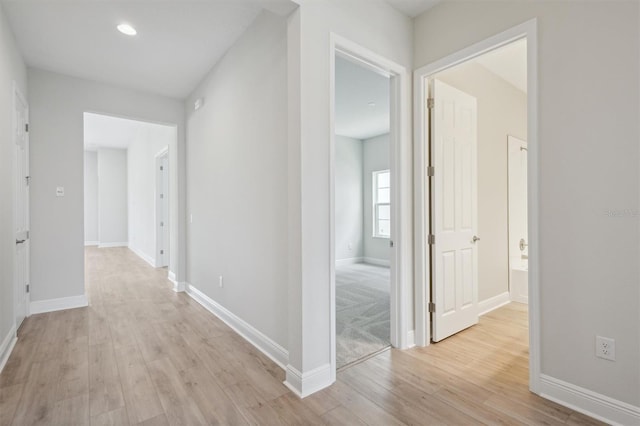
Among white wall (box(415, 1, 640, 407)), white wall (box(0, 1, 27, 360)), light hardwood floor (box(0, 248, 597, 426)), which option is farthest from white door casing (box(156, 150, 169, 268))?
white wall (box(415, 1, 640, 407))

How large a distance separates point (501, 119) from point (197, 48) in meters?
3.62

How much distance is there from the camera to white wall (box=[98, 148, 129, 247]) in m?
9.71

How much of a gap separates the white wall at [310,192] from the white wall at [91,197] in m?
10.7

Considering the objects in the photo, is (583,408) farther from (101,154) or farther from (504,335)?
(101,154)

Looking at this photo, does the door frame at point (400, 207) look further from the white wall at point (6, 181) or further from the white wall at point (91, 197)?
the white wall at point (91, 197)

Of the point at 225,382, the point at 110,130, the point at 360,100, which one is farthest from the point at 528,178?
the point at 110,130

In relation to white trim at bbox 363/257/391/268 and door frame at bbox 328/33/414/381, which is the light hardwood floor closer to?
door frame at bbox 328/33/414/381

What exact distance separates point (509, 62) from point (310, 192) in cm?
302

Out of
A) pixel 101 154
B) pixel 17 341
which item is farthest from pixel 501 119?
pixel 101 154

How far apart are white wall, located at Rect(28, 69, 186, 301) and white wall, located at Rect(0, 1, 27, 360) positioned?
901 mm

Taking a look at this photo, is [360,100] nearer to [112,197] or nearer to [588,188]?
[588,188]

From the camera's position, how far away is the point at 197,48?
322 centimetres

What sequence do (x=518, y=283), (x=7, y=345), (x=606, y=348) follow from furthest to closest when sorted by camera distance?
(x=518, y=283) → (x=7, y=345) → (x=606, y=348)

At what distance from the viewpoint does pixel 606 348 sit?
5.63 feet
